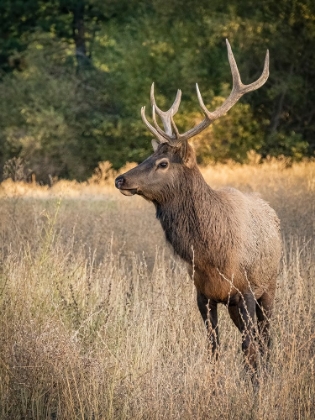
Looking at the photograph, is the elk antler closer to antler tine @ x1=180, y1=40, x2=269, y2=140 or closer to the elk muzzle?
antler tine @ x1=180, y1=40, x2=269, y2=140

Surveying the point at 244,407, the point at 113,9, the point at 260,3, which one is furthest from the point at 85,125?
the point at 244,407

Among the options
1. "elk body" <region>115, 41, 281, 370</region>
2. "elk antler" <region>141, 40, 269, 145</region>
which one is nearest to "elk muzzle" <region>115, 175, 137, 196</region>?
"elk body" <region>115, 41, 281, 370</region>

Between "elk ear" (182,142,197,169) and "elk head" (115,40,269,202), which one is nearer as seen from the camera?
"elk head" (115,40,269,202)

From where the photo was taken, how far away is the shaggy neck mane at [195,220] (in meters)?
6.87

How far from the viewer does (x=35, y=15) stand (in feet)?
105

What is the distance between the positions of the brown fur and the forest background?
67.5ft

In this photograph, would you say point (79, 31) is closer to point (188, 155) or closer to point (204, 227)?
point (188, 155)

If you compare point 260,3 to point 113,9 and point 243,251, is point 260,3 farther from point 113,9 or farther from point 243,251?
point 243,251

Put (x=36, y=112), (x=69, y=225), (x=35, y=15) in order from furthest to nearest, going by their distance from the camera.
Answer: (x=35, y=15) < (x=36, y=112) < (x=69, y=225)

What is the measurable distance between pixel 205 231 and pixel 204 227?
0.03m

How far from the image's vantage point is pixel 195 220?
22.9ft

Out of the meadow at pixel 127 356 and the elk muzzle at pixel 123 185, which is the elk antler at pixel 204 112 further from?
the meadow at pixel 127 356

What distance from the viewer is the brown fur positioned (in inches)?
269

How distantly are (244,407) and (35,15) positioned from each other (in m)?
28.6
